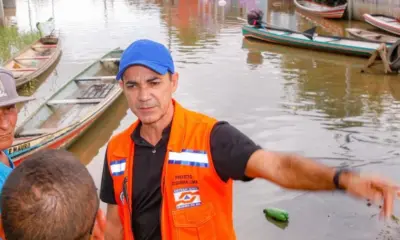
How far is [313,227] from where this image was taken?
6.20 m

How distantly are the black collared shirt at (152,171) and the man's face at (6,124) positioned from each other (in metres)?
0.54

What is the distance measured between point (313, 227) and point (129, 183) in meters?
4.40

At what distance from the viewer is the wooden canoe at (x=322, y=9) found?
2570 centimetres

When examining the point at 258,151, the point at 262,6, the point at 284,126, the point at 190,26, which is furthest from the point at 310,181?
the point at 262,6

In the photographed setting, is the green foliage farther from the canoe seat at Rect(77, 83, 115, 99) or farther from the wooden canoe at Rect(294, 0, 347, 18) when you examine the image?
the wooden canoe at Rect(294, 0, 347, 18)

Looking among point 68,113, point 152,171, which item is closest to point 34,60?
point 68,113

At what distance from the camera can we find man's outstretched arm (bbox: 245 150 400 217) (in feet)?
5.50

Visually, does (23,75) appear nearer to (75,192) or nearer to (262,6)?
(75,192)

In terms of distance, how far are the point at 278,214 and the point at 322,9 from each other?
2317cm

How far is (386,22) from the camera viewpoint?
20.8 metres

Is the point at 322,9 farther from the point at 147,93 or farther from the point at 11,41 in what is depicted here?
the point at 147,93

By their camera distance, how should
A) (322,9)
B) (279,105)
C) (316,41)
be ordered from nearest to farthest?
(279,105)
(316,41)
(322,9)

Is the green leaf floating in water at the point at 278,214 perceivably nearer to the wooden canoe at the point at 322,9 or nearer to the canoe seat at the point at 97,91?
the canoe seat at the point at 97,91

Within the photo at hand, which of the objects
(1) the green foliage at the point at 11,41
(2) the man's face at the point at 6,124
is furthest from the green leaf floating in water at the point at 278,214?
(1) the green foliage at the point at 11,41
